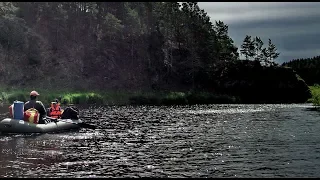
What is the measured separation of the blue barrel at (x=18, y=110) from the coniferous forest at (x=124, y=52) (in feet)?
195

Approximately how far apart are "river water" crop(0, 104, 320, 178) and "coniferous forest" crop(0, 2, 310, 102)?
202 ft

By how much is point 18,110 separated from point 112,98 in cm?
4384

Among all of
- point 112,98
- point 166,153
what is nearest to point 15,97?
point 112,98

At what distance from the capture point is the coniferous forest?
3625 inches

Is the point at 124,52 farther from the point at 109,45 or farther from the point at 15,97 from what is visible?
the point at 15,97

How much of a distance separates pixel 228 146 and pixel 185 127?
10574 mm

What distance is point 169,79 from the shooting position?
98875 millimetres

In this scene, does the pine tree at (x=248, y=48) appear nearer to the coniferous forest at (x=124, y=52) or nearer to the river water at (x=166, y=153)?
the coniferous forest at (x=124, y=52)

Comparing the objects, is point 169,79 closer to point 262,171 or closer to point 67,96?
point 67,96

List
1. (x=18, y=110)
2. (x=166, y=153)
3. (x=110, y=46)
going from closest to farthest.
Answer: (x=166, y=153), (x=18, y=110), (x=110, y=46)

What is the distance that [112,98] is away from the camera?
71.3 meters

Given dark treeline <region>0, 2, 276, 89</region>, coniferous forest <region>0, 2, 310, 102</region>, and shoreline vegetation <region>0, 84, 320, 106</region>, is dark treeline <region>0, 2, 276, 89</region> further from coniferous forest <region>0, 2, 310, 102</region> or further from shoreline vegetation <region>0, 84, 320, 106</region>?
shoreline vegetation <region>0, 84, 320, 106</region>

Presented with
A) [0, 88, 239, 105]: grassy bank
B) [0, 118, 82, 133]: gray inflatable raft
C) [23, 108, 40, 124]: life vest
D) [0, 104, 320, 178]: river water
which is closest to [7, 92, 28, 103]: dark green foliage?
[0, 88, 239, 105]: grassy bank

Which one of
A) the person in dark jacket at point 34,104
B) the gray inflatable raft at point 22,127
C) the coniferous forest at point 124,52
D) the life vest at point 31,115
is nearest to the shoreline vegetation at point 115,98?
the coniferous forest at point 124,52
